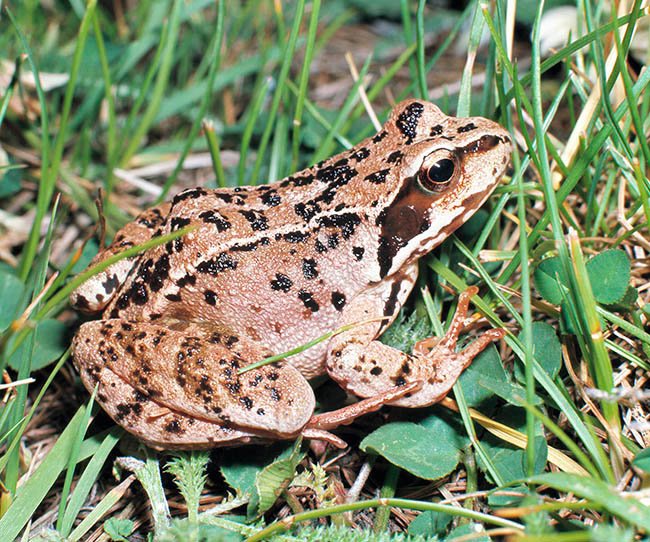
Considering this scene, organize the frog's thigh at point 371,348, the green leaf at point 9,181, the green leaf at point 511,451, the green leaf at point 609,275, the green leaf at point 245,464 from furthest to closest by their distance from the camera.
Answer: the green leaf at point 9,181 < the frog's thigh at point 371,348 < the green leaf at point 245,464 < the green leaf at point 609,275 < the green leaf at point 511,451

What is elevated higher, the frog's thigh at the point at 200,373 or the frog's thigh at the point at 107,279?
the frog's thigh at the point at 107,279

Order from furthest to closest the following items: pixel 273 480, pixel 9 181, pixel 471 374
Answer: pixel 9 181 → pixel 471 374 → pixel 273 480

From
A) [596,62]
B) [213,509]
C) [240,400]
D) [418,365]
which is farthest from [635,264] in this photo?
[213,509]

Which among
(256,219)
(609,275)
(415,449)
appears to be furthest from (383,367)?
(609,275)

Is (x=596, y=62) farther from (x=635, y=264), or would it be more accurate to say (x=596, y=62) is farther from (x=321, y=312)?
(x=321, y=312)

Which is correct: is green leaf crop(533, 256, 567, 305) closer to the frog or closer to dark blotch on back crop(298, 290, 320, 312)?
the frog

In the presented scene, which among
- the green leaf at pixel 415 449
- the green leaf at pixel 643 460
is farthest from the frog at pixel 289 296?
the green leaf at pixel 643 460

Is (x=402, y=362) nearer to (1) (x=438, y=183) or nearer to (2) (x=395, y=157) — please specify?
(1) (x=438, y=183)

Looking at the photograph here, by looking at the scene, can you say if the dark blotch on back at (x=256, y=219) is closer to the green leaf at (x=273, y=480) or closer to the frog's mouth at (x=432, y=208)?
the frog's mouth at (x=432, y=208)
